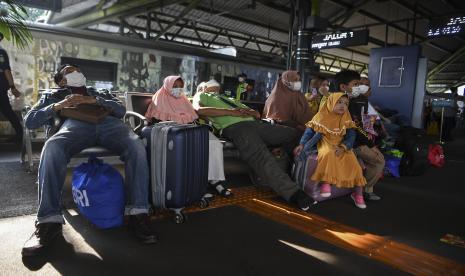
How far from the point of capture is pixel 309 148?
3.22 metres

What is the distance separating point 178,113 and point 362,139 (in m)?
1.73

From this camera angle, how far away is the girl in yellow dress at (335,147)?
9.97 ft

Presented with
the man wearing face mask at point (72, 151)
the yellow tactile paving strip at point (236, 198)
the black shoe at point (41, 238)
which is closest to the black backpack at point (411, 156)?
the yellow tactile paving strip at point (236, 198)

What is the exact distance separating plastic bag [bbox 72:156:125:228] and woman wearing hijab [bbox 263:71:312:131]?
6.27ft

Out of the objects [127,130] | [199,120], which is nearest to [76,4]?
[199,120]

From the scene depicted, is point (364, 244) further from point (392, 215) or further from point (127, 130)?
point (127, 130)

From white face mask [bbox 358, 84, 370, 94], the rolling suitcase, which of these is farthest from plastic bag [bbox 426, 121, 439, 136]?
the rolling suitcase

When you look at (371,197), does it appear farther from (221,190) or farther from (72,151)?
(72,151)

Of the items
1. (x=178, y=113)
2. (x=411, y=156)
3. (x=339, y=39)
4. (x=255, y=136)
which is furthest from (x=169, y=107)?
(x=339, y=39)

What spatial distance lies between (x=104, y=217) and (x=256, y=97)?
6746 mm

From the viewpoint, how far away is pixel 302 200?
9.56 ft

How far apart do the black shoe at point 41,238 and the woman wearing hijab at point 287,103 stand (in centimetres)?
231

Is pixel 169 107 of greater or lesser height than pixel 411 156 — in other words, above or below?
above

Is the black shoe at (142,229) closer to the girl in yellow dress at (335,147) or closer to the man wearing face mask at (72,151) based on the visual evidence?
the man wearing face mask at (72,151)
